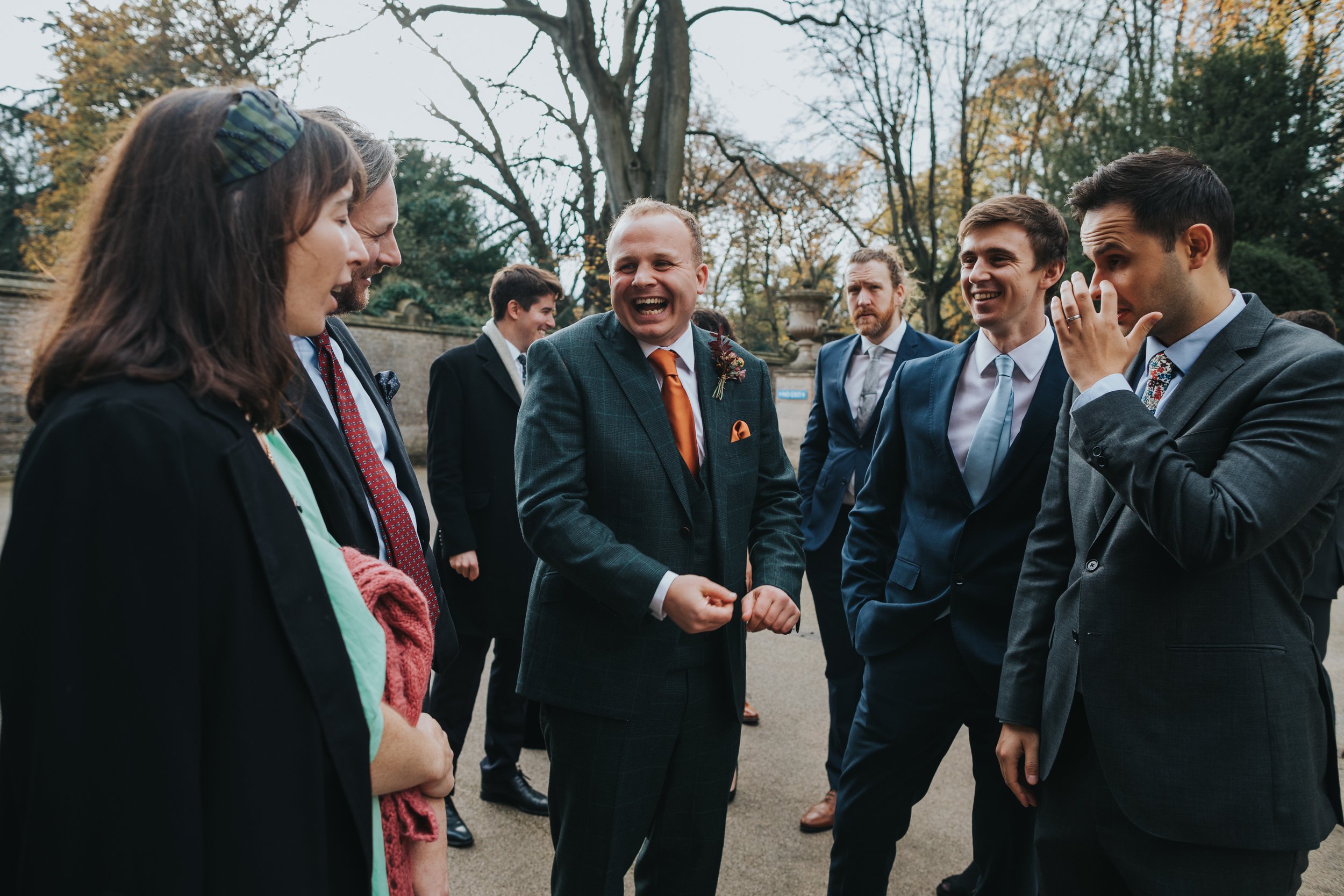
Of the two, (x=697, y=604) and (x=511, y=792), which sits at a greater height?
(x=697, y=604)

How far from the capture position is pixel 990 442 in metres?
2.69

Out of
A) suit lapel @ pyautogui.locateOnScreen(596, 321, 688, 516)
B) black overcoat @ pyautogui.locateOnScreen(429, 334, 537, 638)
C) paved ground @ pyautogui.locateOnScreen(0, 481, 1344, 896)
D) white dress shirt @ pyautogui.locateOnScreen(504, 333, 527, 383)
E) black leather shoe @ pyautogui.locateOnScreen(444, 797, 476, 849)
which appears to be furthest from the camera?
white dress shirt @ pyautogui.locateOnScreen(504, 333, 527, 383)

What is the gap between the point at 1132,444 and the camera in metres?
1.77

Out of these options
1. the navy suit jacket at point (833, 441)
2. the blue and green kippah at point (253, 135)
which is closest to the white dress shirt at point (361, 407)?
the blue and green kippah at point (253, 135)

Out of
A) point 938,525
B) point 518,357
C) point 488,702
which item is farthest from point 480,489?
point 938,525

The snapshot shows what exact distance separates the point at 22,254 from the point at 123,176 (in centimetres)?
2218

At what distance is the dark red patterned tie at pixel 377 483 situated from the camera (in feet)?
6.55

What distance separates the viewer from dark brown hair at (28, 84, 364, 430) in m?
1.08

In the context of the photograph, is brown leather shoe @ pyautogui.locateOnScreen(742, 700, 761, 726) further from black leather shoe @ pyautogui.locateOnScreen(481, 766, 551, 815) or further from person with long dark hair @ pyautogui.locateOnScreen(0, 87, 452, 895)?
person with long dark hair @ pyautogui.locateOnScreen(0, 87, 452, 895)

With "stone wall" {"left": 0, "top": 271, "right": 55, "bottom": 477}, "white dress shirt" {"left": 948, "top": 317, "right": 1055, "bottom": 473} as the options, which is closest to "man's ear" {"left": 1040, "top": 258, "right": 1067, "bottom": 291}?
"white dress shirt" {"left": 948, "top": 317, "right": 1055, "bottom": 473}

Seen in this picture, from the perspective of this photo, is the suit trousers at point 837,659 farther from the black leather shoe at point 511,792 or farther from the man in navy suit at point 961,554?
the black leather shoe at point 511,792

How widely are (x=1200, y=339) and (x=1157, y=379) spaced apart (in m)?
0.13

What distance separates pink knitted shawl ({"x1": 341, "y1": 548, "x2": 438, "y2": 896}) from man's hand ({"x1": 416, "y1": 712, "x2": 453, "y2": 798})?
2cm

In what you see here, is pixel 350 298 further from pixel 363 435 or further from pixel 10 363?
pixel 10 363
